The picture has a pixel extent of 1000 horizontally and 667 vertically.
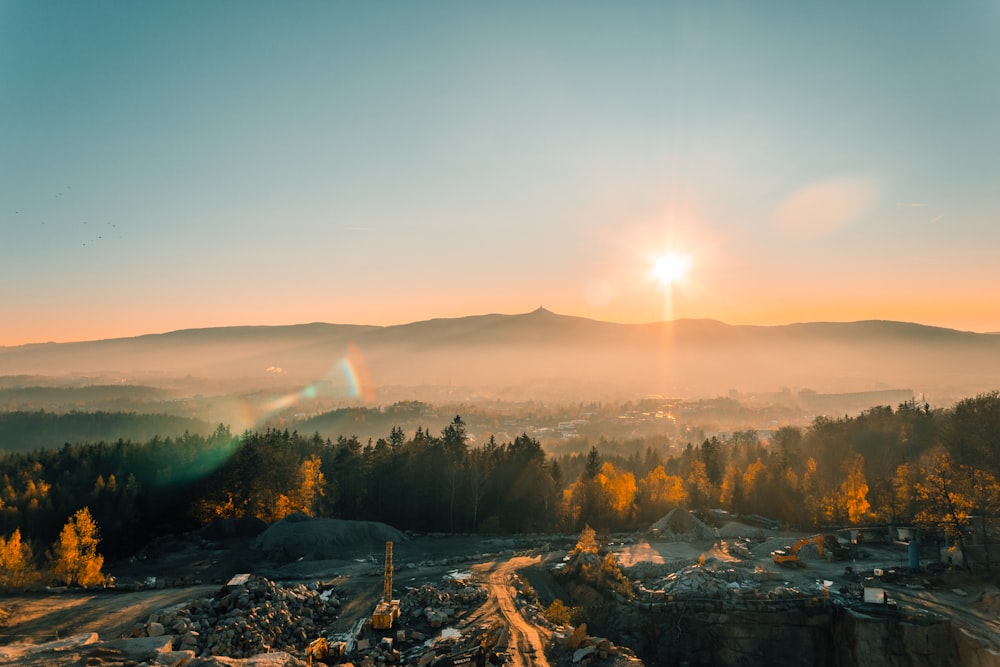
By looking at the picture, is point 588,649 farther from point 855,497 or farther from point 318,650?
point 855,497

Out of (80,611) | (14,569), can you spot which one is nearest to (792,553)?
(80,611)

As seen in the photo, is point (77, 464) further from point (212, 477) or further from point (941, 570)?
point (941, 570)

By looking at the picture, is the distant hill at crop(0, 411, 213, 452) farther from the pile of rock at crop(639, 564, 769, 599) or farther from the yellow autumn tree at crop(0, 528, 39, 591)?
the pile of rock at crop(639, 564, 769, 599)

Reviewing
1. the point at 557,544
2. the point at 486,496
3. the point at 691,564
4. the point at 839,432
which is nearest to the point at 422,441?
the point at 486,496

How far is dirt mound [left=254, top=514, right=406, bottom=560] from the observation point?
1911 inches

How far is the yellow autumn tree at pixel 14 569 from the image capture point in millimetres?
35062

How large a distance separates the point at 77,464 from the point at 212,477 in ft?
45.4

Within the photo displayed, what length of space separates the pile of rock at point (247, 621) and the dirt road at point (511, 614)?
26.6ft

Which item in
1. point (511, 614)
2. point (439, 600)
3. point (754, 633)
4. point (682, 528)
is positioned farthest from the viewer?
point (682, 528)

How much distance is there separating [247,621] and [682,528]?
154 feet

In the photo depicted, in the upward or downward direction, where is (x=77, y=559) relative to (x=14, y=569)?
downward

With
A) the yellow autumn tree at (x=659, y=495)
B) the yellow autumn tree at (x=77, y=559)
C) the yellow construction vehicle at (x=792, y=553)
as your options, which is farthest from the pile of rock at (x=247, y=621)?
the yellow autumn tree at (x=659, y=495)

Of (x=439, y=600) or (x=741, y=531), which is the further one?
(x=741, y=531)

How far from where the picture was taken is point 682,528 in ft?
199
